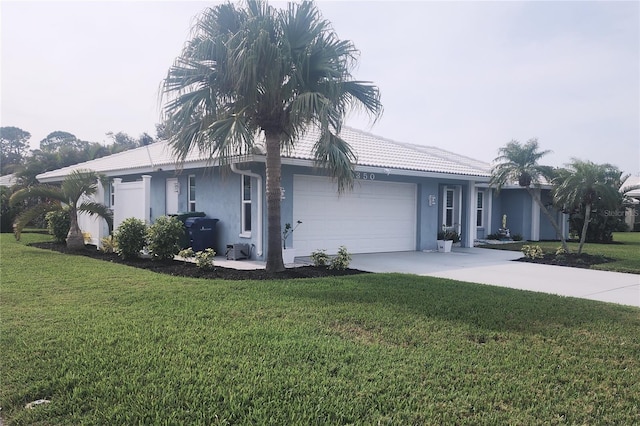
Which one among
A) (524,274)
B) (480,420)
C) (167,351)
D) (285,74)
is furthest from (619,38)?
(167,351)

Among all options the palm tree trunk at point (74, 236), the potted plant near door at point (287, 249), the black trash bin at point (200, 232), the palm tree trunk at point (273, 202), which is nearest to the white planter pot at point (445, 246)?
the potted plant near door at point (287, 249)

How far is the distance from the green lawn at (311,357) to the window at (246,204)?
5.41 meters

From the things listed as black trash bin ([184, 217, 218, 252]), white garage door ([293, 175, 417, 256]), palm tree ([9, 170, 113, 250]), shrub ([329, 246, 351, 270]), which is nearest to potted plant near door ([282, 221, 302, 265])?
white garage door ([293, 175, 417, 256])

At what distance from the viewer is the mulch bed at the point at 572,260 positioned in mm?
13461

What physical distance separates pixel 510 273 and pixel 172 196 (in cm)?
1109

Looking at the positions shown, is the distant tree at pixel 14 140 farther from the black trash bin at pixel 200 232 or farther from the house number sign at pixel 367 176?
the house number sign at pixel 367 176

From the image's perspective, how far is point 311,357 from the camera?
468 centimetres

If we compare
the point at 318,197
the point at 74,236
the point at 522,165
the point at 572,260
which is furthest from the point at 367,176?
the point at 74,236

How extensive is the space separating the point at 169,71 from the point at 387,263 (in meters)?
7.37

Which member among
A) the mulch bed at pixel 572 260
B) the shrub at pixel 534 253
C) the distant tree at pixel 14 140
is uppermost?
the distant tree at pixel 14 140

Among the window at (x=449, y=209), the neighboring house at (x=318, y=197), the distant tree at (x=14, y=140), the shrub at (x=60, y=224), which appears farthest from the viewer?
the distant tree at (x=14, y=140)

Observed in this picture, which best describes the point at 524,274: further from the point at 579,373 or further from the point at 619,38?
the point at 579,373

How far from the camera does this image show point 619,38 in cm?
1202

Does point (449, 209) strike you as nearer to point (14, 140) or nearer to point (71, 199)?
point (71, 199)
